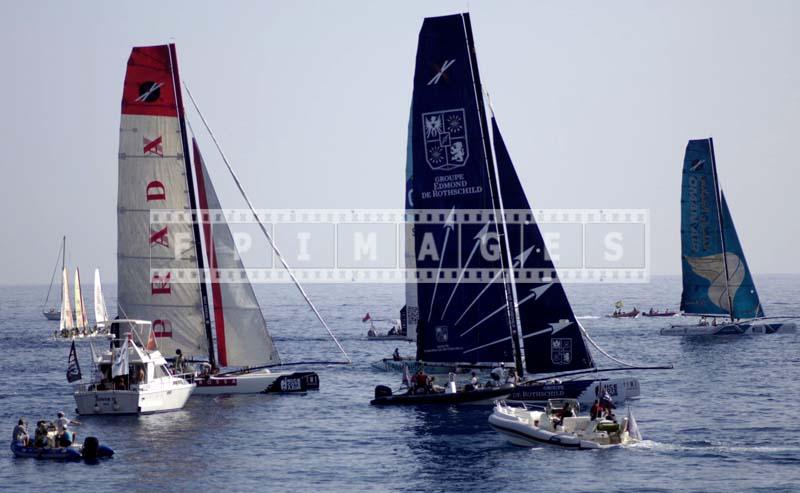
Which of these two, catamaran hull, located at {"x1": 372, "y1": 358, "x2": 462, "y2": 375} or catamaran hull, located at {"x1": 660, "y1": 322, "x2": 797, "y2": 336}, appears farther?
catamaran hull, located at {"x1": 660, "y1": 322, "x2": 797, "y2": 336}

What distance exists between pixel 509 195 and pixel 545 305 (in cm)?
548

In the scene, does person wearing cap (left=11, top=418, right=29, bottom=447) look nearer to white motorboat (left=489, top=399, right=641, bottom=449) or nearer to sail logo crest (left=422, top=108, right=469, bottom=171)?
white motorboat (left=489, top=399, right=641, bottom=449)

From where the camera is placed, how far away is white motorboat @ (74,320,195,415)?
58.1 metres

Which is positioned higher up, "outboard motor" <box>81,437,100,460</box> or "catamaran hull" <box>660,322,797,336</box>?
"catamaran hull" <box>660,322,797,336</box>

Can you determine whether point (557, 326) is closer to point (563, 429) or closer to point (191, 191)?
point (563, 429)

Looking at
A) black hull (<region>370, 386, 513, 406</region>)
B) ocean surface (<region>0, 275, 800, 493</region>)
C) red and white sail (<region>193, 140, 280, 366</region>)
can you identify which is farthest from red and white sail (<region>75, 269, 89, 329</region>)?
black hull (<region>370, 386, 513, 406</region>)

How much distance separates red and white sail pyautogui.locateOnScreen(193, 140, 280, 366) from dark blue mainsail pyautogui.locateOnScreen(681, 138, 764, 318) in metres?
53.7

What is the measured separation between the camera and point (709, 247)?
108125 mm

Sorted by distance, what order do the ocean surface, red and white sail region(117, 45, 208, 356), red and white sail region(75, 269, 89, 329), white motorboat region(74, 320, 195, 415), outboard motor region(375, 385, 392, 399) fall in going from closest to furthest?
the ocean surface, white motorboat region(74, 320, 195, 415), outboard motor region(375, 385, 392, 399), red and white sail region(117, 45, 208, 356), red and white sail region(75, 269, 89, 329)

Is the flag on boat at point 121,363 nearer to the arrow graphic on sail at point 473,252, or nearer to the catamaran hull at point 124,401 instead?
the catamaran hull at point 124,401

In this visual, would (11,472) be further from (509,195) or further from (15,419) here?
(509,195)

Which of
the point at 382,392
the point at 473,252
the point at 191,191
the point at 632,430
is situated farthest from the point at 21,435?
the point at 632,430

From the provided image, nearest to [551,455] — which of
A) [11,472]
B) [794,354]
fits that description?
[11,472]

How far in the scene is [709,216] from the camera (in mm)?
107562
